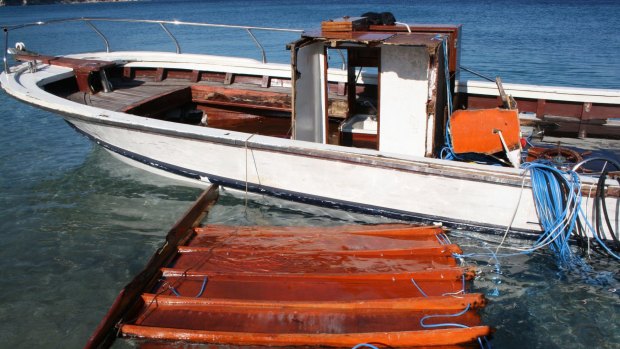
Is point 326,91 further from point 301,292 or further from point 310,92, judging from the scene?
point 301,292

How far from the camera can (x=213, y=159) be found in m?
6.86

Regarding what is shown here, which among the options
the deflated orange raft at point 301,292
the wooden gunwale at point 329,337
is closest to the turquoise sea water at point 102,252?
the deflated orange raft at point 301,292

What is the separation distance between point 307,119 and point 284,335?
319 centimetres

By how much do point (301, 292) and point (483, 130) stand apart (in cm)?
294

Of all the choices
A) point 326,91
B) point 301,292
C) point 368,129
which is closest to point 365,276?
point 301,292

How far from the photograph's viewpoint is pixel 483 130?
6004 mm

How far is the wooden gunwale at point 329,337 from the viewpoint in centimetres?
423

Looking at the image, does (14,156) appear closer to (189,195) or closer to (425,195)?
(189,195)

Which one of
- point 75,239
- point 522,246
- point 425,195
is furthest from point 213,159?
point 522,246

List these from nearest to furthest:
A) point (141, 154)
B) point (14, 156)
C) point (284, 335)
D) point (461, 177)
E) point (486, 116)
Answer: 1. point (284, 335)
2. point (461, 177)
3. point (486, 116)
4. point (141, 154)
5. point (14, 156)

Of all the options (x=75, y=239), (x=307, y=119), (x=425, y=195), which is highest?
(x=307, y=119)

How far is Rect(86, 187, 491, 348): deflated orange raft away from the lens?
438 centimetres

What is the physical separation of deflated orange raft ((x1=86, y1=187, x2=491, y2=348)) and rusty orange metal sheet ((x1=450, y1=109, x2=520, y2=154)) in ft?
3.76

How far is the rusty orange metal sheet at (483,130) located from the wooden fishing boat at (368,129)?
1cm
